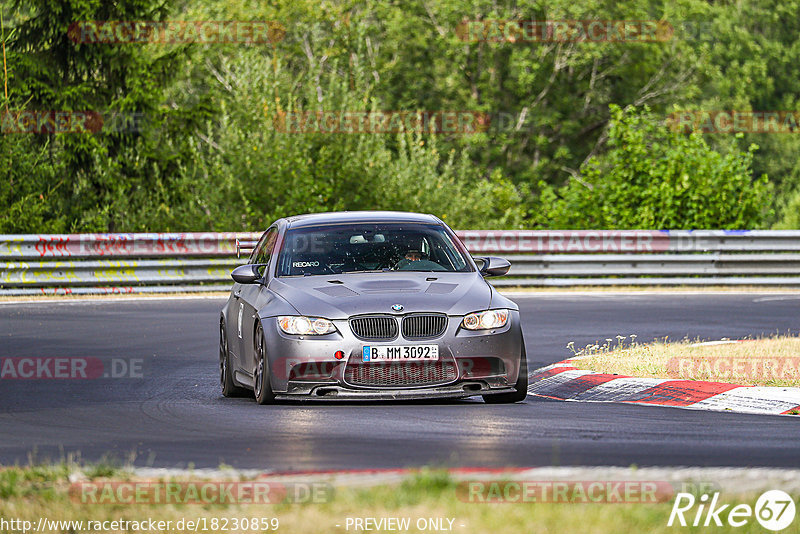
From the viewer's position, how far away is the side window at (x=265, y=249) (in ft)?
38.3

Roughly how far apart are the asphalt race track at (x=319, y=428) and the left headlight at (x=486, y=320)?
1.94 ft

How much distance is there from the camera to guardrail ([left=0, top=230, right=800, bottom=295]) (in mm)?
22453

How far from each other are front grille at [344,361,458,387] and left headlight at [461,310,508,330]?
0.36 metres

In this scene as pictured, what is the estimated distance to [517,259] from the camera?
24.3 metres

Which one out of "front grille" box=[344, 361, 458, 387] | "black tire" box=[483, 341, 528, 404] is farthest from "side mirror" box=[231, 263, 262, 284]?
"black tire" box=[483, 341, 528, 404]

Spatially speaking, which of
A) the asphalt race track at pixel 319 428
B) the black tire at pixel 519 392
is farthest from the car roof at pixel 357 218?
the black tire at pixel 519 392

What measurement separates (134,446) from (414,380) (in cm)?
237

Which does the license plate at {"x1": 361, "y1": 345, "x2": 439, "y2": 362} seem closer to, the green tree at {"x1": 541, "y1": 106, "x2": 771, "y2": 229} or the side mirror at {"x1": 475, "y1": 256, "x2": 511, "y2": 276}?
the side mirror at {"x1": 475, "y1": 256, "x2": 511, "y2": 276}

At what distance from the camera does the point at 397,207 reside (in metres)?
29.5

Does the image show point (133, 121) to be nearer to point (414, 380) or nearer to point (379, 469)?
point (414, 380)

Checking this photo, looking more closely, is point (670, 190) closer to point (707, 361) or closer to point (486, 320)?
point (707, 361)

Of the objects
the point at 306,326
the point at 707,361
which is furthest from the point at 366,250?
the point at 707,361

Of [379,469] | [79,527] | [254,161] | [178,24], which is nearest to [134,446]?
[379,469]

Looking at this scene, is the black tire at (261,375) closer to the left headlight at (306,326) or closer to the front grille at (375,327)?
the left headlight at (306,326)
